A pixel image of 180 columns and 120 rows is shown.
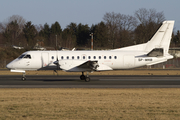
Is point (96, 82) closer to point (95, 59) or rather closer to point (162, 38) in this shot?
point (95, 59)

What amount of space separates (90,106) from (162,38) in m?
16.4

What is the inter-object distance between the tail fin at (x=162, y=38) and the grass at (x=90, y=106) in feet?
34.0

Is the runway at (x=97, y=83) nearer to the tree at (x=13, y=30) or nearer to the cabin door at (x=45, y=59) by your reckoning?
the cabin door at (x=45, y=59)

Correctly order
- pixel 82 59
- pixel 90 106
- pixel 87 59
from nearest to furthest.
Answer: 1. pixel 90 106
2. pixel 82 59
3. pixel 87 59

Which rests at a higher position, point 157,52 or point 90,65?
point 157,52

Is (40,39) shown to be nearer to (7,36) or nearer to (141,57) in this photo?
(7,36)

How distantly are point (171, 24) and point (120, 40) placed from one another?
43.6m

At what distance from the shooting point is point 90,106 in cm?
1228

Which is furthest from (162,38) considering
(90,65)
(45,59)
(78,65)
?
(45,59)

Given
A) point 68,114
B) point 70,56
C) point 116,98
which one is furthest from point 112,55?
point 68,114

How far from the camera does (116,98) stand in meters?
14.5

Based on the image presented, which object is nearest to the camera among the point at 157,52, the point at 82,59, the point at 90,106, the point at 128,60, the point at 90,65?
the point at 90,106

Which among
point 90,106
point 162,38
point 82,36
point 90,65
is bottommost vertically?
point 90,106

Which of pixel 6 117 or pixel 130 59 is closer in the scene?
pixel 6 117
